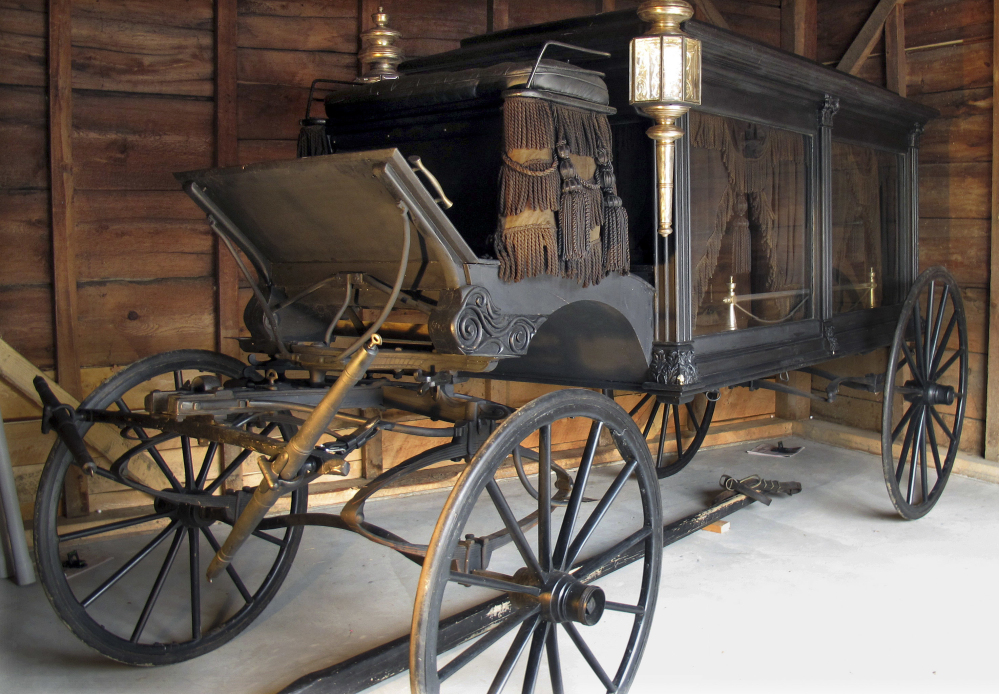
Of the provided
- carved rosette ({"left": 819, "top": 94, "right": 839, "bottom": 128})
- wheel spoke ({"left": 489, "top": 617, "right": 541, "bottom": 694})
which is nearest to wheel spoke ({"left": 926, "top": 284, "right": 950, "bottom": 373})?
carved rosette ({"left": 819, "top": 94, "right": 839, "bottom": 128})

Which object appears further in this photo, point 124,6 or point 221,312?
point 221,312

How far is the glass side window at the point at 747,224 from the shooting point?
254cm

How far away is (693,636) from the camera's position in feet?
8.04

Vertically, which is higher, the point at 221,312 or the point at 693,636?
the point at 221,312

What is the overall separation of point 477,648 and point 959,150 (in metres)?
3.62

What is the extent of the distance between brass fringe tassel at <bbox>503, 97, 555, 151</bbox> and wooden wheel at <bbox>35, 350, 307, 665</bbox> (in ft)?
2.86

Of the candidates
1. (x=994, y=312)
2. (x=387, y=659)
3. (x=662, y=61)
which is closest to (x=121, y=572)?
(x=387, y=659)

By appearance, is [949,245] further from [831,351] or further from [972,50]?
[831,351]

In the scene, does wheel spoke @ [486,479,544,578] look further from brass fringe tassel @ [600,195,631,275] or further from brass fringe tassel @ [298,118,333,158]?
brass fringe tassel @ [298,118,333,158]

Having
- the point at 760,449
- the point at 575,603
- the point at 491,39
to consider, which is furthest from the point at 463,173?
the point at 760,449

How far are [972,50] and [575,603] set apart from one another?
141 inches

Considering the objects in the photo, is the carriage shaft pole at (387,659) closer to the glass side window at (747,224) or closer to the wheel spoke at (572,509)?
the wheel spoke at (572,509)

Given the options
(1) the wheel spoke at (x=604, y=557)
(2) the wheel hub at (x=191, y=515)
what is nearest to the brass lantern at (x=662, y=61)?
(1) the wheel spoke at (x=604, y=557)

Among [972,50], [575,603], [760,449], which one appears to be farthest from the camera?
[760,449]
